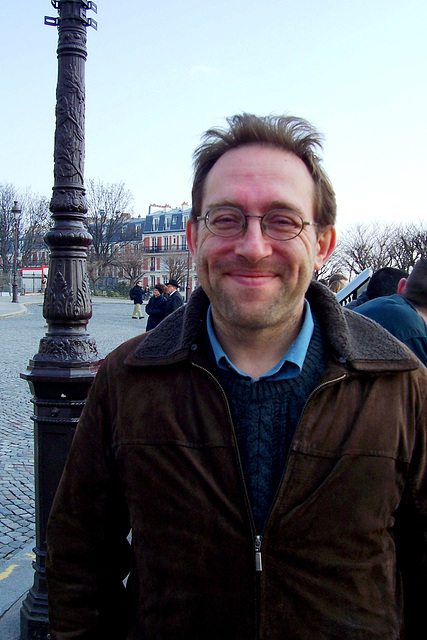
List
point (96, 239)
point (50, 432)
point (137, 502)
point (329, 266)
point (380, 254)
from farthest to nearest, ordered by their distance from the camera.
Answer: point (96, 239)
point (329, 266)
point (380, 254)
point (50, 432)
point (137, 502)

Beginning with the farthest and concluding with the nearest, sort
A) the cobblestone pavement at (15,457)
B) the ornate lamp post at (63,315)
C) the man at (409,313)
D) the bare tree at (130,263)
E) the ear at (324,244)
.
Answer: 1. the bare tree at (130,263)
2. the cobblestone pavement at (15,457)
3. the ornate lamp post at (63,315)
4. the man at (409,313)
5. the ear at (324,244)

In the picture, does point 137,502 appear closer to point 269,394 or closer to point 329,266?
point 269,394

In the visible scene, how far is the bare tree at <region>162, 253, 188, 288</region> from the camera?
79.9 m

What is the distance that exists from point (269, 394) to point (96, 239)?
7070cm

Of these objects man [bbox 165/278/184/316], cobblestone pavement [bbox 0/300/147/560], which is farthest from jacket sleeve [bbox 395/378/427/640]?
man [bbox 165/278/184/316]

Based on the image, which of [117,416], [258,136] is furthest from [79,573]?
[258,136]

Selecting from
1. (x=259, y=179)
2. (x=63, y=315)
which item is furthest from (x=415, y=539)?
(x=63, y=315)

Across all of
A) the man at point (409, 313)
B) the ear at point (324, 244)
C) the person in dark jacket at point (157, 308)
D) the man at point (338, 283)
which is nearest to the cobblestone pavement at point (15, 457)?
the man at point (409, 313)

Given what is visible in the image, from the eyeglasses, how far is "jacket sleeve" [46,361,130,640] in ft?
2.05

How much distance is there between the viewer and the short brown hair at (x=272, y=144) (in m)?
1.78

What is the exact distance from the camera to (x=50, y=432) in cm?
338

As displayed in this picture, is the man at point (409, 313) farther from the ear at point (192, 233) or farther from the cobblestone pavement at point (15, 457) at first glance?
the cobblestone pavement at point (15, 457)

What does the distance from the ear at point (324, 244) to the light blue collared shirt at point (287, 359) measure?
9.6 inches

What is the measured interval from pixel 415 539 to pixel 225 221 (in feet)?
3.57
